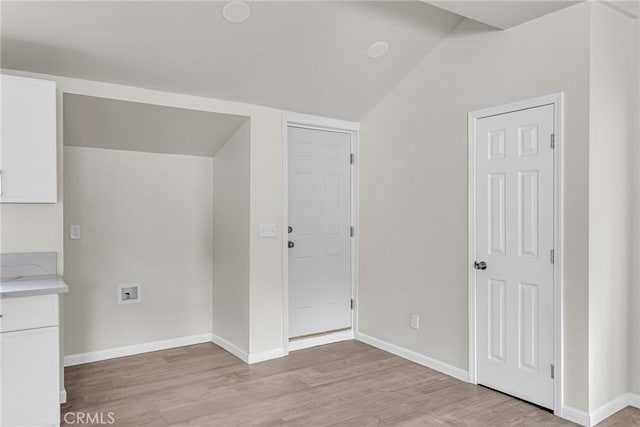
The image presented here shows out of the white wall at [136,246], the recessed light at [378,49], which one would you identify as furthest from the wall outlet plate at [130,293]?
the recessed light at [378,49]

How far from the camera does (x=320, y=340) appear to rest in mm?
4445

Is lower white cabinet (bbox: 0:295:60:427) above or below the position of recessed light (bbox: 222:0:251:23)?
below

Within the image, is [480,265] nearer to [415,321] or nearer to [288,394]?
[415,321]

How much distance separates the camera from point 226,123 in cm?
400

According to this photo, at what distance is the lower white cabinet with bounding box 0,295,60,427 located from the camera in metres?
2.44

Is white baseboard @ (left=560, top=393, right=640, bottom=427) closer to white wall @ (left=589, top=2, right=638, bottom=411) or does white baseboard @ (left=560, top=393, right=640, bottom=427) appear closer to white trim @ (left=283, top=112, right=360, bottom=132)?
white wall @ (left=589, top=2, right=638, bottom=411)

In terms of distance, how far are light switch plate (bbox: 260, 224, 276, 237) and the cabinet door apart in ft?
5.85

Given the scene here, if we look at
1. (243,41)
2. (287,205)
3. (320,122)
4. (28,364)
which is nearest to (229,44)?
(243,41)

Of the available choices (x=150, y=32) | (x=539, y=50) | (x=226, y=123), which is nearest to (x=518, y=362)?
(x=539, y=50)

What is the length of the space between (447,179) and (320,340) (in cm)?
200

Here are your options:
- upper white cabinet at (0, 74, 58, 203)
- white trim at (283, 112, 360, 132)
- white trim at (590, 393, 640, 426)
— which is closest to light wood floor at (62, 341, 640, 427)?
white trim at (590, 393, 640, 426)

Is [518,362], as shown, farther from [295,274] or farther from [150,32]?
[150,32]

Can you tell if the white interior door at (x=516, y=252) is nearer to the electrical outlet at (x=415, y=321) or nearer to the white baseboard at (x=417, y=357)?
the white baseboard at (x=417, y=357)

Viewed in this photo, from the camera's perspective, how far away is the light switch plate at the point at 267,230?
398 cm
